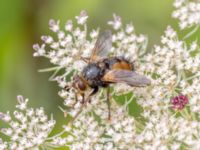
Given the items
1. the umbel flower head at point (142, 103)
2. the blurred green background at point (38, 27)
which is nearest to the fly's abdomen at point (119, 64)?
the umbel flower head at point (142, 103)

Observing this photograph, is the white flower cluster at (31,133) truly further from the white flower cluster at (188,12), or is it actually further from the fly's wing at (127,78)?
the white flower cluster at (188,12)

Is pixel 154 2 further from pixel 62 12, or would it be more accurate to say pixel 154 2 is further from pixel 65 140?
pixel 65 140

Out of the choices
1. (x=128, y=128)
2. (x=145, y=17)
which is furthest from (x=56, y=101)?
(x=128, y=128)

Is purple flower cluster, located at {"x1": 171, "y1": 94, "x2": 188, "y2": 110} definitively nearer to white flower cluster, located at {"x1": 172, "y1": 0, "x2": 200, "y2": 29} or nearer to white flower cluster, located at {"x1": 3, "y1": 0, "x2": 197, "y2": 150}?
white flower cluster, located at {"x1": 3, "y1": 0, "x2": 197, "y2": 150}

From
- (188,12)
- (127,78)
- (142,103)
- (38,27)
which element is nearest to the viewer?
(127,78)

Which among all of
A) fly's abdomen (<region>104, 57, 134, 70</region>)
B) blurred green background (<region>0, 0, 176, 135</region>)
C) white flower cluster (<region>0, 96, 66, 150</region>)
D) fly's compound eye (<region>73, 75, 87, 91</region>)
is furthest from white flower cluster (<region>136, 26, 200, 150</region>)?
blurred green background (<region>0, 0, 176, 135</region>)

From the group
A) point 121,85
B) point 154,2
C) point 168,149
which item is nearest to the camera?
point 168,149

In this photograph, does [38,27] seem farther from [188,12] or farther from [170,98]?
[170,98]

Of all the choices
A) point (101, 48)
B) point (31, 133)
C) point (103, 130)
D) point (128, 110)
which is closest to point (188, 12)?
point (101, 48)
